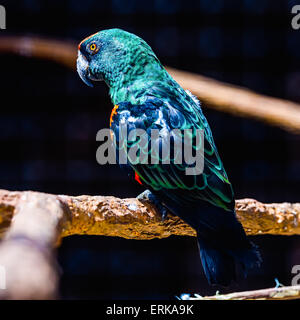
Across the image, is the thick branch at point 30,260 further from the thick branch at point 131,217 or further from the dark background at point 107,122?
the dark background at point 107,122

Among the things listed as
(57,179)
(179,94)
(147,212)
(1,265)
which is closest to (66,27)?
(57,179)

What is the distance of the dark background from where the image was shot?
130 centimetres

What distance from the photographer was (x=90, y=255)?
1.38 m

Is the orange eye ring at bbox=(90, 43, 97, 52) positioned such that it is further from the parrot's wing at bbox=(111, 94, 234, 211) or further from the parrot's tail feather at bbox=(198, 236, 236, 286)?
the parrot's tail feather at bbox=(198, 236, 236, 286)

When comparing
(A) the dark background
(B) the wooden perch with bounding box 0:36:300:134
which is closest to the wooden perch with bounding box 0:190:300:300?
(B) the wooden perch with bounding box 0:36:300:134

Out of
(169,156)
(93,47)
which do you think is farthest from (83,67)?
(169,156)

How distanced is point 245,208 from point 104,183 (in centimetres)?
68

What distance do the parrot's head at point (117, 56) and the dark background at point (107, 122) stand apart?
1.30 feet

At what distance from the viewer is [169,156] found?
705 mm

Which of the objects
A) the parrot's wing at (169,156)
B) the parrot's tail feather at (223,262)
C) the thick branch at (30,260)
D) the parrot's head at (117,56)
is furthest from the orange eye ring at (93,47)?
the thick branch at (30,260)

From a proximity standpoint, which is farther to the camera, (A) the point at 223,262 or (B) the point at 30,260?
(A) the point at 223,262

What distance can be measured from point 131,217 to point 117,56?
356mm

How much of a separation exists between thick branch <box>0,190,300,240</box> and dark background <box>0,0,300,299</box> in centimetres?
58

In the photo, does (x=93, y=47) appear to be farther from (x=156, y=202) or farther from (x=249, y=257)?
(x=249, y=257)
